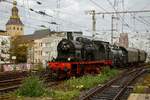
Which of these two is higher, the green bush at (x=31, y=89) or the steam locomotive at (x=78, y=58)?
the steam locomotive at (x=78, y=58)

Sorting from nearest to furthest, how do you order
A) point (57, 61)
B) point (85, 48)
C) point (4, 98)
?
point (4, 98) → point (57, 61) → point (85, 48)

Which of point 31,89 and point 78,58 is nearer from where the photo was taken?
point 31,89

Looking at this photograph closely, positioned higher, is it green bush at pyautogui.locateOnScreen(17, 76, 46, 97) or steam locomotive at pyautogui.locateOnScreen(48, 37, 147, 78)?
steam locomotive at pyautogui.locateOnScreen(48, 37, 147, 78)

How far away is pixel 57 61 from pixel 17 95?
12.7 meters

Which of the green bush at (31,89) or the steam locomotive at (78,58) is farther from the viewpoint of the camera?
the steam locomotive at (78,58)

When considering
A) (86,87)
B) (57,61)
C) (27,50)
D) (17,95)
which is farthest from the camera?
(27,50)

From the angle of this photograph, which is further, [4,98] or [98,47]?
[98,47]

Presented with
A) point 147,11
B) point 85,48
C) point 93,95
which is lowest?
point 93,95

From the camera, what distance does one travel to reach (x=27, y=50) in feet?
326

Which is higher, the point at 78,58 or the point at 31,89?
the point at 78,58

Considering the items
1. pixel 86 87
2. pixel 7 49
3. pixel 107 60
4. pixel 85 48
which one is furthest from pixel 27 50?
pixel 86 87

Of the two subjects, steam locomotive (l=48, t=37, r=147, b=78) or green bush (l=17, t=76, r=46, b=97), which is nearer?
green bush (l=17, t=76, r=46, b=97)

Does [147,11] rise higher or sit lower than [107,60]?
higher

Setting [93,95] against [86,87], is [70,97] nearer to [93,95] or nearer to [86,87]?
[93,95]
